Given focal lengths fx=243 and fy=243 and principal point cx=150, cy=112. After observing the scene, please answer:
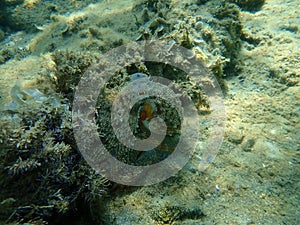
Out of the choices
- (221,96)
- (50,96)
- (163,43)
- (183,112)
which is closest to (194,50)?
(163,43)

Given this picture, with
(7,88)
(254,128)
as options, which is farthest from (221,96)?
(7,88)

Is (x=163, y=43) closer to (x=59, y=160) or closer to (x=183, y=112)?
(x=183, y=112)

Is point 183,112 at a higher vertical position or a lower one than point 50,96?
lower

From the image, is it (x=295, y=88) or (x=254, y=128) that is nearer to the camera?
(x=254, y=128)

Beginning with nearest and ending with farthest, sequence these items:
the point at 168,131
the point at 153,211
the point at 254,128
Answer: the point at 153,211, the point at 168,131, the point at 254,128

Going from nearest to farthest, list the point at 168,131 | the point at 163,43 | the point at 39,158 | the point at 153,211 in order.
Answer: the point at 39,158 → the point at 153,211 → the point at 168,131 → the point at 163,43

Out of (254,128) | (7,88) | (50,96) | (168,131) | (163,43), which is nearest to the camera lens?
(50,96)

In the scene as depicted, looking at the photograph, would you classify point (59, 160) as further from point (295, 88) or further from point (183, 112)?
point (295, 88)

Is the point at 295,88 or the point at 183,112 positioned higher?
the point at 183,112

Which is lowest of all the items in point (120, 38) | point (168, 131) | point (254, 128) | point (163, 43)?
point (254, 128)
